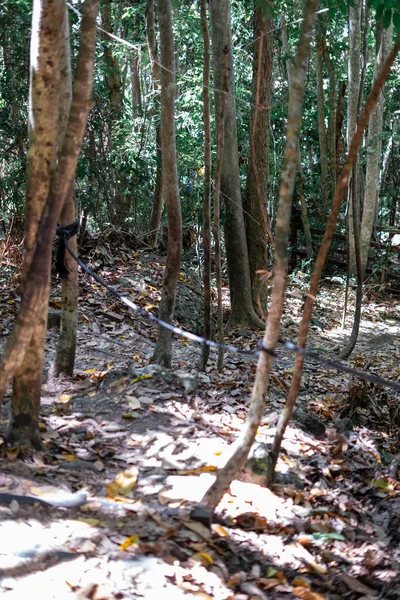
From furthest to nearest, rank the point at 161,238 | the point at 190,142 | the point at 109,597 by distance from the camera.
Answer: the point at 161,238 < the point at 190,142 < the point at 109,597

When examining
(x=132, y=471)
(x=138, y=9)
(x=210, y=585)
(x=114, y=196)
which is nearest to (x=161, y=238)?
(x=114, y=196)

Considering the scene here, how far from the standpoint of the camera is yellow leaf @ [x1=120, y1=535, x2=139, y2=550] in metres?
2.90

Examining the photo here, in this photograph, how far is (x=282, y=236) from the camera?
3.09 m

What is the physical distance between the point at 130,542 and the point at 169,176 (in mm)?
3146

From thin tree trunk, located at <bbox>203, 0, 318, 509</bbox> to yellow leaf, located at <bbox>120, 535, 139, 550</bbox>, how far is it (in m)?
0.45

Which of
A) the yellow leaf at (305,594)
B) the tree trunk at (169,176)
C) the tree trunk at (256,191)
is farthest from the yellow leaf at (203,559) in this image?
the tree trunk at (256,191)

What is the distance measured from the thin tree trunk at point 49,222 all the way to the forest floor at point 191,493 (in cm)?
64

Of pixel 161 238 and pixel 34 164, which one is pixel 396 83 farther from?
pixel 34 164

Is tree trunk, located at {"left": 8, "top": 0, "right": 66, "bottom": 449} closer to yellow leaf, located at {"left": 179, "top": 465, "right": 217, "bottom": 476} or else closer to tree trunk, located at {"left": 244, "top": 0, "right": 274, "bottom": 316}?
yellow leaf, located at {"left": 179, "top": 465, "right": 217, "bottom": 476}

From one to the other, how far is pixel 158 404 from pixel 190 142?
617 cm

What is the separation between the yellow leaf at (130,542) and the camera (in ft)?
9.51

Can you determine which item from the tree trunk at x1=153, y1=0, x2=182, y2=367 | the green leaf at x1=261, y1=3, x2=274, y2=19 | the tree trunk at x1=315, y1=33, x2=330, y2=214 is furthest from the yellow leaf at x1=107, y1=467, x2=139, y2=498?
the tree trunk at x1=315, y1=33, x2=330, y2=214

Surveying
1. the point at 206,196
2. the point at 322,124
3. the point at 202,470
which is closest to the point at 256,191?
the point at 206,196

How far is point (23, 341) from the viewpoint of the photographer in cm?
332
